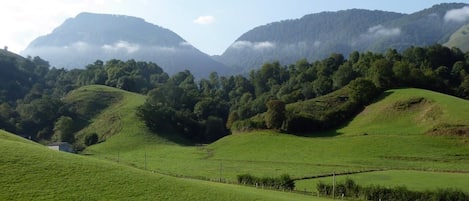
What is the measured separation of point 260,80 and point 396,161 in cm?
11301

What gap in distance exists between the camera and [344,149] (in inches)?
3487

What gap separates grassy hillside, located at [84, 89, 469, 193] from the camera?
242 ft

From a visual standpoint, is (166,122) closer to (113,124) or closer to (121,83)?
(113,124)

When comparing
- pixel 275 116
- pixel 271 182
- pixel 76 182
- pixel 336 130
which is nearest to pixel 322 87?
pixel 336 130

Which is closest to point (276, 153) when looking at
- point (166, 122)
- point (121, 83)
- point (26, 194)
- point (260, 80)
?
point (166, 122)

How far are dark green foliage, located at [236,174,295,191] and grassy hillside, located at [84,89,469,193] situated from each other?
428cm

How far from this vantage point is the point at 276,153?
301 ft

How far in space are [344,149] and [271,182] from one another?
36219mm

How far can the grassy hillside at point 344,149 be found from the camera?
2906 inches

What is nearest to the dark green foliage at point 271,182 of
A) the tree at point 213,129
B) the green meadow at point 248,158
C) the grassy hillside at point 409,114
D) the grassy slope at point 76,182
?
the green meadow at point 248,158

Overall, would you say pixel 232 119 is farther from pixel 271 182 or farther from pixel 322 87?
pixel 271 182

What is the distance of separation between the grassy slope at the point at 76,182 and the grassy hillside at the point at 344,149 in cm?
2880

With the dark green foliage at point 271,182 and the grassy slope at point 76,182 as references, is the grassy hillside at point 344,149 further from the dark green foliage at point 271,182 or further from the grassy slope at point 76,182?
the grassy slope at point 76,182

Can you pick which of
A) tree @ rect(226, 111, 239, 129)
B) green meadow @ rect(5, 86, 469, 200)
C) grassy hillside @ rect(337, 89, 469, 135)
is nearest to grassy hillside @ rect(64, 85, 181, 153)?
green meadow @ rect(5, 86, 469, 200)
